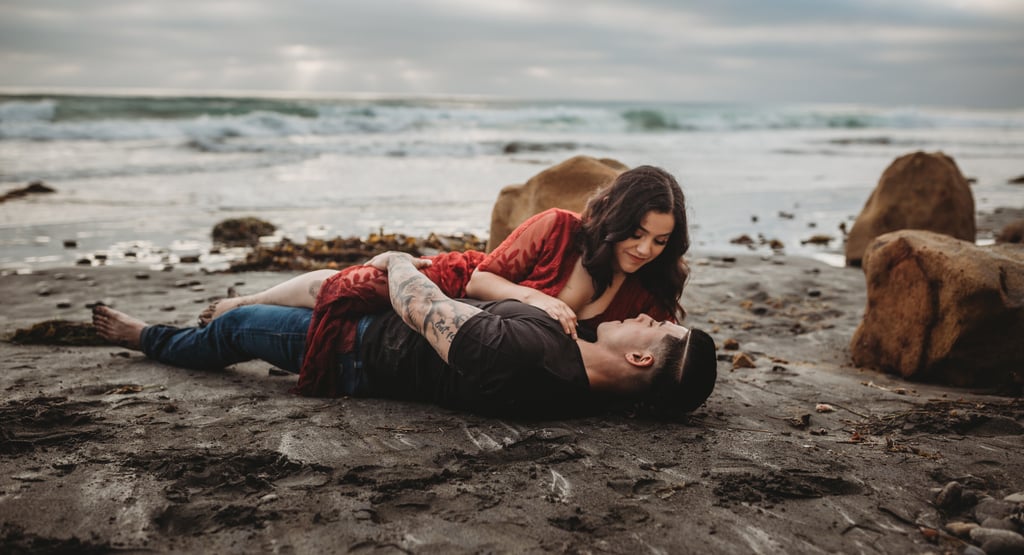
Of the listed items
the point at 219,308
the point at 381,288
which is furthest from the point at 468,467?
the point at 219,308

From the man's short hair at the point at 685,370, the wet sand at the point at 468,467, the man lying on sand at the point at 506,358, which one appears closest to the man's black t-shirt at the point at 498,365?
the man lying on sand at the point at 506,358

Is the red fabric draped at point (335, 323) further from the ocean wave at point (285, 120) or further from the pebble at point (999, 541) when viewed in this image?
the ocean wave at point (285, 120)

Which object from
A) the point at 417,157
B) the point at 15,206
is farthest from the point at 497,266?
the point at 417,157

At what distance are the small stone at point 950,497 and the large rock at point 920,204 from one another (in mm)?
5853

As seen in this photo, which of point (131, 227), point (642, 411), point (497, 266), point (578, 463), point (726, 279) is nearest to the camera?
point (578, 463)

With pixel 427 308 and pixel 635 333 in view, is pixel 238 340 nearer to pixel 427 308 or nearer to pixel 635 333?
pixel 427 308

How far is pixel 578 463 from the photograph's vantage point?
10.7 feet

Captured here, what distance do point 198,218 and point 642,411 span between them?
8.60m

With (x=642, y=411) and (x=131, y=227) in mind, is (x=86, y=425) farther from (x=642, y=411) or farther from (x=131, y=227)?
(x=131, y=227)

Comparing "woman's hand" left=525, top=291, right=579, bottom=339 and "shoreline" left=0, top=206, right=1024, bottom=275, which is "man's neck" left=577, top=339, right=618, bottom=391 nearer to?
"woman's hand" left=525, top=291, right=579, bottom=339

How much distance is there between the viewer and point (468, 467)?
3195 millimetres

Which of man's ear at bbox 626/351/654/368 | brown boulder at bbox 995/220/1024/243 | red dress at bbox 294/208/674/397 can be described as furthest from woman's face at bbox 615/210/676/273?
brown boulder at bbox 995/220/1024/243

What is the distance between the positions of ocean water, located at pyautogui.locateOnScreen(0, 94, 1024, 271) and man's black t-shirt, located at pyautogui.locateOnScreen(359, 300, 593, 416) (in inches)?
190

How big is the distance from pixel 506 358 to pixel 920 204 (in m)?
6.72
